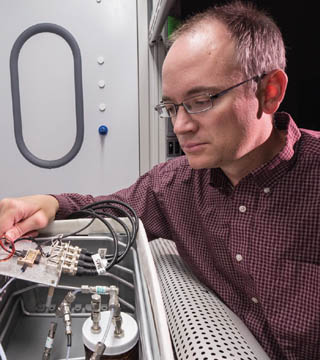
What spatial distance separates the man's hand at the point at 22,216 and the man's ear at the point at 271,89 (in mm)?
584

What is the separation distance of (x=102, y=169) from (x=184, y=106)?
126 cm

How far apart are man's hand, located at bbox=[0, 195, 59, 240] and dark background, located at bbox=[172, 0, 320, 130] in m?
1.03

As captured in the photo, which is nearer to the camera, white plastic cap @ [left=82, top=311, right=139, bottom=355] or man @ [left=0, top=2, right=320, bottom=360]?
white plastic cap @ [left=82, top=311, right=139, bottom=355]

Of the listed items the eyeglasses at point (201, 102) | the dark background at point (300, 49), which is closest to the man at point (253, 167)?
the eyeglasses at point (201, 102)

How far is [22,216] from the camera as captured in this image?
0.74 metres

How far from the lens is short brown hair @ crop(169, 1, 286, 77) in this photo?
2.16ft

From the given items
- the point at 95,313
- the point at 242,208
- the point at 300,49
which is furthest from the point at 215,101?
the point at 300,49

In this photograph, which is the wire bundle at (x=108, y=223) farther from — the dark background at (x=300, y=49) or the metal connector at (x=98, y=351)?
the dark background at (x=300, y=49)

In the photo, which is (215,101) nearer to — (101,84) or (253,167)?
(253,167)

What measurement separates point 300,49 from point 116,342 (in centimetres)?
133

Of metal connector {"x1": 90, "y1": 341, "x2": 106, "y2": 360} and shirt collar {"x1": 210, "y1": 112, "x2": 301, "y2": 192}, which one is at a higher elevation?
shirt collar {"x1": 210, "y1": 112, "x2": 301, "y2": 192}

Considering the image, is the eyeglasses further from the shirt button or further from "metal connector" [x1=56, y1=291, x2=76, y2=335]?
"metal connector" [x1=56, y1=291, x2=76, y2=335]

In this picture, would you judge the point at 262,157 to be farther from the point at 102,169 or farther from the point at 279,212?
the point at 102,169

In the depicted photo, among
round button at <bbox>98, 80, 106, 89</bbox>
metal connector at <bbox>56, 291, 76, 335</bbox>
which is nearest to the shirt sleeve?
metal connector at <bbox>56, 291, 76, 335</bbox>
